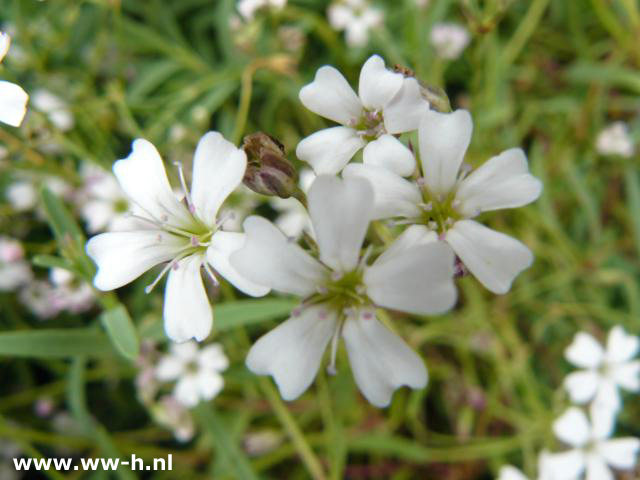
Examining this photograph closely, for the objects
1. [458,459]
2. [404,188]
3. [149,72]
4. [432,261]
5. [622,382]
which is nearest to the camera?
[432,261]

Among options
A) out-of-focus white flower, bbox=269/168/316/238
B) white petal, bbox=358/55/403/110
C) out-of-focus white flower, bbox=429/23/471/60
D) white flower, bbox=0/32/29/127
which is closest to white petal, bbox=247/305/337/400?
white petal, bbox=358/55/403/110

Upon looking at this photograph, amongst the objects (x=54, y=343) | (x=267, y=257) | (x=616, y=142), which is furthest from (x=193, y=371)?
(x=616, y=142)

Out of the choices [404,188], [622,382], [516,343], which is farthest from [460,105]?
[404,188]

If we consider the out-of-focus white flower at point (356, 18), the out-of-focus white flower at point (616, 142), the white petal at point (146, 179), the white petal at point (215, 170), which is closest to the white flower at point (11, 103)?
the white petal at point (146, 179)

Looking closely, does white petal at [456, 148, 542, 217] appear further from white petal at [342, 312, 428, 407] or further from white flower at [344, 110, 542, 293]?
white petal at [342, 312, 428, 407]

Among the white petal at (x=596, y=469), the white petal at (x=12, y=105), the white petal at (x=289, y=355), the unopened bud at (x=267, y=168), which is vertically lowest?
the white petal at (x=596, y=469)

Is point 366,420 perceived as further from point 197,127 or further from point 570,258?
point 197,127

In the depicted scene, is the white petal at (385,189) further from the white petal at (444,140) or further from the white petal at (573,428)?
the white petal at (573,428)
